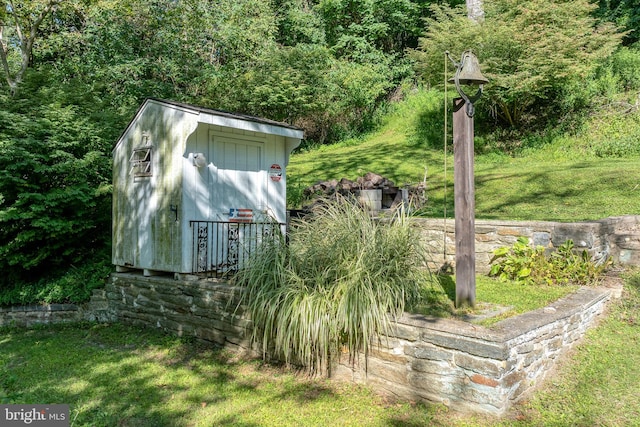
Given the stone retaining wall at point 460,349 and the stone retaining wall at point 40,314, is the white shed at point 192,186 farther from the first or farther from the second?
the stone retaining wall at point 40,314

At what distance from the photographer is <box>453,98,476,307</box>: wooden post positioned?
384cm

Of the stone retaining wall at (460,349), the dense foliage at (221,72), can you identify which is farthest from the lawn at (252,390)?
the dense foliage at (221,72)

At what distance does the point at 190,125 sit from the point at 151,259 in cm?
185

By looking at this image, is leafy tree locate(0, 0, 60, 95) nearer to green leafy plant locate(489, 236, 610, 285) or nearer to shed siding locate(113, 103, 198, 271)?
shed siding locate(113, 103, 198, 271)

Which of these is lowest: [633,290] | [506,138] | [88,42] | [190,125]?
[633,290]

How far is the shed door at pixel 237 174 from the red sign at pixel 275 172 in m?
0.14

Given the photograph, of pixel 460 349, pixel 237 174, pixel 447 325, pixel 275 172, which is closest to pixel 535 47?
pixel 275 172

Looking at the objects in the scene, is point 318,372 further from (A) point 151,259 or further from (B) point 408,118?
(B) point 408,118

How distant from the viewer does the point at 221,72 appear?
46.5 ft

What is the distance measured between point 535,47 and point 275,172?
8.56 metres

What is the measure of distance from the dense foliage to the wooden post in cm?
551

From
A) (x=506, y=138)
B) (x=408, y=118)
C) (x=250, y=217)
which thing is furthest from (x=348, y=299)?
(x=408, y=118)

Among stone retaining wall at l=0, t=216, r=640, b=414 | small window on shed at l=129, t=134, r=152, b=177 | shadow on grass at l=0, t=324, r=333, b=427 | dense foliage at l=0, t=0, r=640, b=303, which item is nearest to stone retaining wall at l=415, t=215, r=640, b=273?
stone retaining wall at l=0, t=216, r=640, b=414

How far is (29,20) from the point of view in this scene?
9.30m
